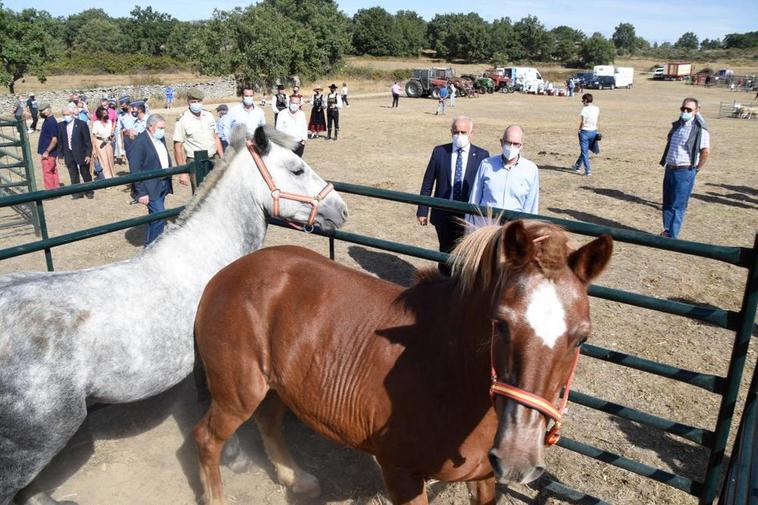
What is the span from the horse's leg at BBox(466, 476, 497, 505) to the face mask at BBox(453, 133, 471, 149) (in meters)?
3.72

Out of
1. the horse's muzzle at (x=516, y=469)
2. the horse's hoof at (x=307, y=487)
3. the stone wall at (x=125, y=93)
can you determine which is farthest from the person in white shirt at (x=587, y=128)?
the stone wall at (x=125, y=93)

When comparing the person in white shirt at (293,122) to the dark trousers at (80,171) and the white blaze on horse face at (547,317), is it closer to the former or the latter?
the dark trousers at (80,171)

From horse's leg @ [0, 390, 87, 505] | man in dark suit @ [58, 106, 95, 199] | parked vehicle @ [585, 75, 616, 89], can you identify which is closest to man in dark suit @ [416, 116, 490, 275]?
horse's leg @ [0, 390, 87, 505]

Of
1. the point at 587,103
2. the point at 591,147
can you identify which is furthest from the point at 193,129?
the point at 591,147

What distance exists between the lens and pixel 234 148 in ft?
12.2

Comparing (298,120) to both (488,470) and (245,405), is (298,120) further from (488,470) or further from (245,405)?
(488,470)

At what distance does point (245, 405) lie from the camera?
3021 mm

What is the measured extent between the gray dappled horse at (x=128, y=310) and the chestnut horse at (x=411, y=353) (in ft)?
0.90

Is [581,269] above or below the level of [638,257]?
above

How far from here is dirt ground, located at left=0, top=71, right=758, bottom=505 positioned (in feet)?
11.5

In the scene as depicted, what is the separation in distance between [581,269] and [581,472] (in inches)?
89.7

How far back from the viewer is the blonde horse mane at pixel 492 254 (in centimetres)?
186

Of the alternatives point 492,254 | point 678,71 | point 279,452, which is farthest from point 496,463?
point 678,71

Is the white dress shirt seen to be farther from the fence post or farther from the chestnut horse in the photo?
the fence post
